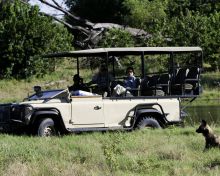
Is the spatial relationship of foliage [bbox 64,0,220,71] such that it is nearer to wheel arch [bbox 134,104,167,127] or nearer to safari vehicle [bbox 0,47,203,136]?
safari vehicle [bbox 0,47,203,136]

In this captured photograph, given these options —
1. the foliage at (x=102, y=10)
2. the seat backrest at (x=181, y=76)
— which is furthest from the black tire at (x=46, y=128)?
the foliage at (x=102, y=10)

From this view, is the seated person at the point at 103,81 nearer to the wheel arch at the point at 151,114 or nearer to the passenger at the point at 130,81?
the passenger at the point at 130,81

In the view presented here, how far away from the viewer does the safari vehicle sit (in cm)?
1462

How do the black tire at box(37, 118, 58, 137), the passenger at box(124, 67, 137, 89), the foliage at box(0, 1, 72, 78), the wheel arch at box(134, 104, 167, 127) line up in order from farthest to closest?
the foliage at box(0, 1, 72, 78), the passenger at box(124, 67, 137, 89), the wheel arch at box(134, 104, 167, 127), the black tire at box(37, 118, 58, 137)

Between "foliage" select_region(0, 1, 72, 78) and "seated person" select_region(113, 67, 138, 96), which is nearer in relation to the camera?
"seated person" select_region(113, 67, 138, 96)

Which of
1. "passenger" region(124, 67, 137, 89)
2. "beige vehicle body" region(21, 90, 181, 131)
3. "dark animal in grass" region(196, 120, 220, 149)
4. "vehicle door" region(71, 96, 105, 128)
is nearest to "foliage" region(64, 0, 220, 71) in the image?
"passenger" region(124, 67, 137, 89)

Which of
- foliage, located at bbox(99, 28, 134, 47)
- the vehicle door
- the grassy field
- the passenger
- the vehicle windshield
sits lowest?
the grassy field

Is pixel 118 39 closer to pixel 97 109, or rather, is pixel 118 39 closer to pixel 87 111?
pixel 97 109

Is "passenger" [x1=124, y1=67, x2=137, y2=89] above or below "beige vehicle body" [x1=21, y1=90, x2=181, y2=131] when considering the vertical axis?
above

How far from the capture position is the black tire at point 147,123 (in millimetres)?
15773

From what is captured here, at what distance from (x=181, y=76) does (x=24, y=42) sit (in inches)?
800

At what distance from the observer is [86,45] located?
147 ft

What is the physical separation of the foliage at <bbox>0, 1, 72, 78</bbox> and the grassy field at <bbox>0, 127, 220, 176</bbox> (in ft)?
69.9

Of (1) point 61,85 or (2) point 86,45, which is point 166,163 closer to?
(1) point 61,85
